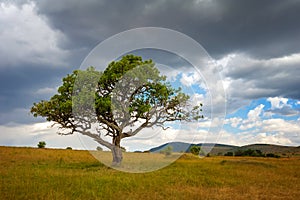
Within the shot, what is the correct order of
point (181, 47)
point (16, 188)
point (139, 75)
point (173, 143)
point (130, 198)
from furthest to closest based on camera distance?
point (139, 75) < point (173, 143) < point (181, 47) < point (16, 188) < point (130, 198)

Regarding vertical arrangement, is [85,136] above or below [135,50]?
below

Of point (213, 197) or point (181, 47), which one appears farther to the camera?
point (181, 47)

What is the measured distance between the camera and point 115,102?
25.1 m

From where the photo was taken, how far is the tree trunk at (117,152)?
2675 centimetres

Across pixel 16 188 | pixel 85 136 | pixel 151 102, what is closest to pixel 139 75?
pixel 151 102

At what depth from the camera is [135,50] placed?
21.8 m

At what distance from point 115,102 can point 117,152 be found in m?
5.03

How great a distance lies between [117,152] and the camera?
26844 millimetres

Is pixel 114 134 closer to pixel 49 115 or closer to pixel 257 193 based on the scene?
pixel 49 115

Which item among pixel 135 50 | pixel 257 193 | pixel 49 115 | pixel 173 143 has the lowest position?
pixel 257 193

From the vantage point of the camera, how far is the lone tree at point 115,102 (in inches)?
988

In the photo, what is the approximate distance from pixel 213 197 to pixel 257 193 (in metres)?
2.98

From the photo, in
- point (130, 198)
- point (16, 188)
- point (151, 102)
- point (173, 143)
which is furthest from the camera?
point (151, 102)

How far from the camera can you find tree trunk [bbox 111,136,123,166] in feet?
87.8
